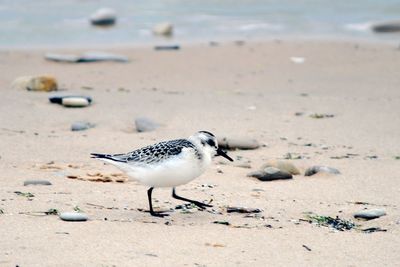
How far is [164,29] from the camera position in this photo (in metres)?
16.7

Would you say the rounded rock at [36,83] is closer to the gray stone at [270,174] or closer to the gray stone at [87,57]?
the gray stone at [87,57]

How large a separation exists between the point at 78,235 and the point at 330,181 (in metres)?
2.82

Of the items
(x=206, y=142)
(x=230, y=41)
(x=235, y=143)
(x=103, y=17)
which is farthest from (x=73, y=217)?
(x=103, y=17)

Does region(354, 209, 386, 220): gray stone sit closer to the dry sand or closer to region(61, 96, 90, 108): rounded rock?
the dry sand

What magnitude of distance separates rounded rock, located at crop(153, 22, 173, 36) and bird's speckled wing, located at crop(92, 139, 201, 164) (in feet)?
31.9

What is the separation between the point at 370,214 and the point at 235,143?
252 cm

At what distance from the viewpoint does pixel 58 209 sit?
6.81 m

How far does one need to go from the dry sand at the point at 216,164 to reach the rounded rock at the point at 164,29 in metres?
1.67

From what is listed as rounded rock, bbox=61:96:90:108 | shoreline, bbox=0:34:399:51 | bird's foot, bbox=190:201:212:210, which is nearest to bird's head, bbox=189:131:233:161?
bird's foot, bbox=190:201:212:210

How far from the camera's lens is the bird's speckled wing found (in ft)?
22.7

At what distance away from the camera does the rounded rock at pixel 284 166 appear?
27.7 feet

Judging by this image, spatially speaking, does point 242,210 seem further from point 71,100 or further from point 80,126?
point 71,100

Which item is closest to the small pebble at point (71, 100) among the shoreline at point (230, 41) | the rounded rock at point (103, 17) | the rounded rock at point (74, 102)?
the rounded rock at point (74, 102)

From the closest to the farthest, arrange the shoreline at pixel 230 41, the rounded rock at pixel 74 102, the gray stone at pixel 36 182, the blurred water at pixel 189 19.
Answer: the gray stone at pixel 36 182 → the rounded rock at pixel 74 102 → the shoreline at pixel 230 41 → the blurred water at pixel 189 19
